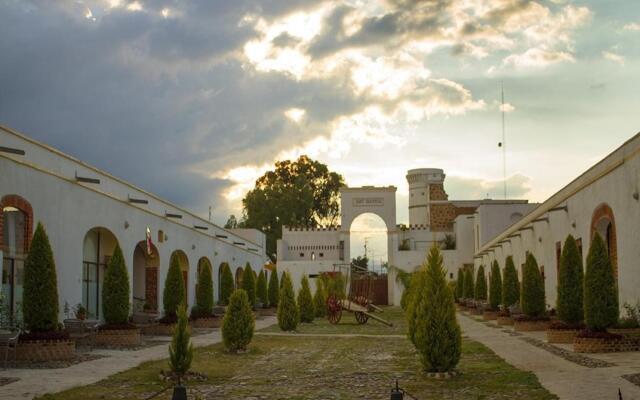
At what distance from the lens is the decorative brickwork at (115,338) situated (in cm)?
1880

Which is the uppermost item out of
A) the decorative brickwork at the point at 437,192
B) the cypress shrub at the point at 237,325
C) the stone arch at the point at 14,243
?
the decorative brickwork at the point at 437,192

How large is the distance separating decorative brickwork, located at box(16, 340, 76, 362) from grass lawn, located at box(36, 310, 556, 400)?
6.60 feet

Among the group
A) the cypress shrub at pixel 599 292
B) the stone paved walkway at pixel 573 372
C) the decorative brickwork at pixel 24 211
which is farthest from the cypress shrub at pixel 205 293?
the cypress shrub at pixel 599 292

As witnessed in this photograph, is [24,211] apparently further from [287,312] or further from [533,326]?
[533,326]

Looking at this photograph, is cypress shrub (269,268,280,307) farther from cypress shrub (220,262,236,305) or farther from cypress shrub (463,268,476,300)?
cypress shrub (463,268,476,300)

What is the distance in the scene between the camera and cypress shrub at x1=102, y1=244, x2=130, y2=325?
18953 mm

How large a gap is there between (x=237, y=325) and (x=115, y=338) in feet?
12.3

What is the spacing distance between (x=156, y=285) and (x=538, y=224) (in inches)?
557

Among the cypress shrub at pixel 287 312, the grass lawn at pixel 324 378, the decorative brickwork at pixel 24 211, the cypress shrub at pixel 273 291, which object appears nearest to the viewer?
the grass lawn at pixel 324 378

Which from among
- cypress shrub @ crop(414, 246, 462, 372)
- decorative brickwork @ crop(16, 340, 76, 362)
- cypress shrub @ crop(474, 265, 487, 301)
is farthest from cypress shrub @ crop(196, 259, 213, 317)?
cypress shrub @ crop(474, 265, 487, 301)

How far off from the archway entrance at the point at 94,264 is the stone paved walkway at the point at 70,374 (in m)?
4.37

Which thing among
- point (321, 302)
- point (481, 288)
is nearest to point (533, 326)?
point (321, 302)

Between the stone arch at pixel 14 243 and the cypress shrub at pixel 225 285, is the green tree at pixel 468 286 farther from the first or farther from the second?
the stone arch at pixel 14 243

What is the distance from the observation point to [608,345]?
15578 mm
